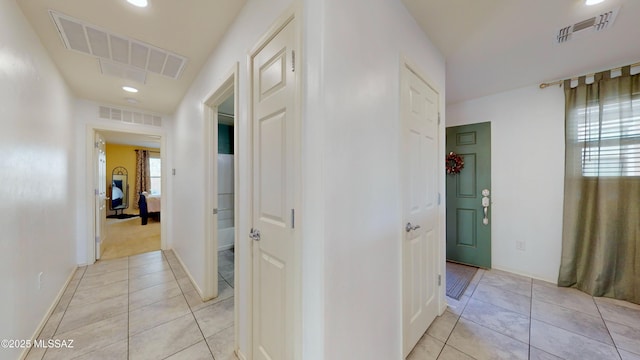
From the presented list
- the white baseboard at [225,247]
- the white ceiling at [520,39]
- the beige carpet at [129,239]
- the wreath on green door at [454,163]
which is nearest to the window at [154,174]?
the beige carpet at [129,239]

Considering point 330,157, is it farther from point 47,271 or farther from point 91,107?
point 91,107

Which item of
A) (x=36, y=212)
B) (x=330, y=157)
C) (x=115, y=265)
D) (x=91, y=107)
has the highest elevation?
(x=91, y=107)

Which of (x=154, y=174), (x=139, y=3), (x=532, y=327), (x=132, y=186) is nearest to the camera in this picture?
(x=139, y=3)

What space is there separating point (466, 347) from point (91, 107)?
201 inches

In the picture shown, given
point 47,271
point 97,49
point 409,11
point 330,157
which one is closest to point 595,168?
point 409,11

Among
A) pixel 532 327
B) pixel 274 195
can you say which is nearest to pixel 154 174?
pixel 274 195

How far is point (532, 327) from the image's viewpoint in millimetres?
1790

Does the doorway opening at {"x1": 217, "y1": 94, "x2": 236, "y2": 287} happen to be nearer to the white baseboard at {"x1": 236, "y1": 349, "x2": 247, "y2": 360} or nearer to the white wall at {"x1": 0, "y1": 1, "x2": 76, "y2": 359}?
the white wall at {"x1": 0, "y1": 1, "x2": 76, "y2": 359}

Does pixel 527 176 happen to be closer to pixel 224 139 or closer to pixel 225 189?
pixel 225 189

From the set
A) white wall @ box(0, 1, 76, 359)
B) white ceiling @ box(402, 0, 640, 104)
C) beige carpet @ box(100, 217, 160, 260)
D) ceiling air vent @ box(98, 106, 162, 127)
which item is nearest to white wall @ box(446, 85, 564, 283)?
white ceiling @ box(402, 0, 640, 104)

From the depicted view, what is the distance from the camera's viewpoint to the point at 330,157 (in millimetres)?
955

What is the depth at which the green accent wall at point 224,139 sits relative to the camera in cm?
404

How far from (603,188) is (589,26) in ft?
5.24

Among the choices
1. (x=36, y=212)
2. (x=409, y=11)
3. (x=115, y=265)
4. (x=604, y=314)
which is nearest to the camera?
(x=409, y=11)
